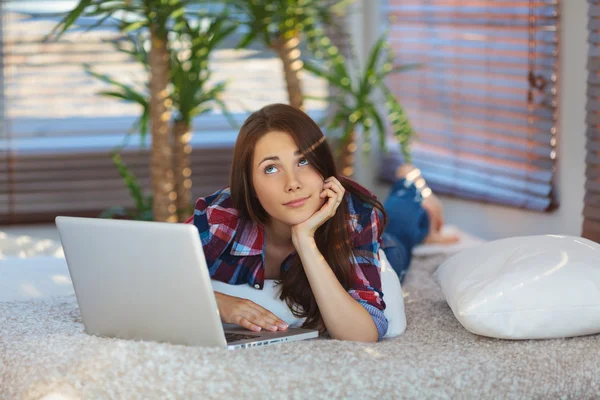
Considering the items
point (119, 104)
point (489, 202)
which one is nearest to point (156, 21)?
point (119, 104)

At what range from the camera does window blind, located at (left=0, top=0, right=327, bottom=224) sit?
183 inches

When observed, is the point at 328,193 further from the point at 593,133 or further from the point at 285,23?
the point at 285,23

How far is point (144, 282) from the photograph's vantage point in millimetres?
1768

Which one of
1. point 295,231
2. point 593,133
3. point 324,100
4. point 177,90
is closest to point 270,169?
point 295,231

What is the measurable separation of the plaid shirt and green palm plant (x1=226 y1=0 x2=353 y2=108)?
1.81 meters

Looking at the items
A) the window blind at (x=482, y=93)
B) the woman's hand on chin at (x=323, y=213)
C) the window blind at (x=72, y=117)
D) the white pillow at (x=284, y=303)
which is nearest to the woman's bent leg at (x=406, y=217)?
the window blind at (x=482, y=93)

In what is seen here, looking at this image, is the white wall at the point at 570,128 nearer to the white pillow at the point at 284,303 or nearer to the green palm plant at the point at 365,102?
the green palm plant at the point at 365,102

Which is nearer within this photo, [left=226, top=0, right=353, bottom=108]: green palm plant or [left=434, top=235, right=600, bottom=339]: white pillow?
[left=434, top=235, right=600, bottom=339]: white pillow

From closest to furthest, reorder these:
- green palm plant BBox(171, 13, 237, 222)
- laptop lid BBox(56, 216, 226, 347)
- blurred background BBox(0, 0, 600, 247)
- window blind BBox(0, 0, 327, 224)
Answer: laptop lid BBox(56, 216, 226, 347) < blurred background BBox(0, 0, 600, 247) < green palm plant BBox(171, 13, 237, 222) < window blind BBox(0, 0, 327, 224)

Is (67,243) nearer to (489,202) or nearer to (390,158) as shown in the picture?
(489,202)

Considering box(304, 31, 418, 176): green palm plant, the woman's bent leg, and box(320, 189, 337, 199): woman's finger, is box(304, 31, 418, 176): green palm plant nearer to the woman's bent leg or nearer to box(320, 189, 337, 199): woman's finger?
A: the woman's bent leg

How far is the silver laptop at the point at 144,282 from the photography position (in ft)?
5.60

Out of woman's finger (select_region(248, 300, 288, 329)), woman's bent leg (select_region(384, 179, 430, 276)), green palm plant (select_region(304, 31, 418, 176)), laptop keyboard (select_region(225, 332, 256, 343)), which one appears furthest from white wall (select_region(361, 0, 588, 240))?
laptop keyboard (select_region(225, 332, 256, 343))

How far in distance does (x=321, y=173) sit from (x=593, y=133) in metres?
1.37
